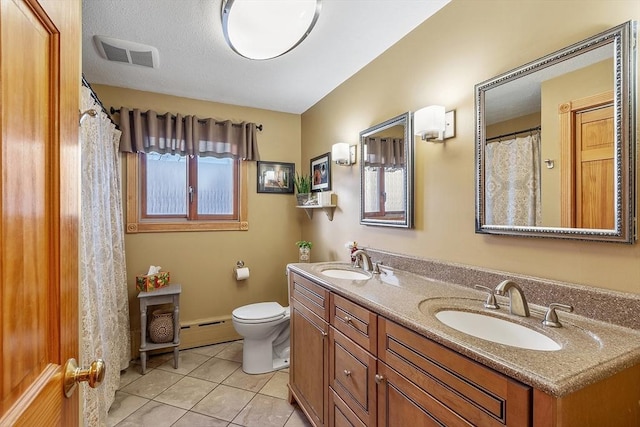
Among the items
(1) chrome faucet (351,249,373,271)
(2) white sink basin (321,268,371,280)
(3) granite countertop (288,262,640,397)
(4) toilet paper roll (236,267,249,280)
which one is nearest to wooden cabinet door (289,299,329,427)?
(2) white sink basin (321,268,371,280)

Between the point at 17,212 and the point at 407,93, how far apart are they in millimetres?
1922

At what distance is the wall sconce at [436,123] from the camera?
162cm

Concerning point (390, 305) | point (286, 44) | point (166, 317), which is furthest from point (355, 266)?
point (166, 317)

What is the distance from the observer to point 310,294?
1836 mm

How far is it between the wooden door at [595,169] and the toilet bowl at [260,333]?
2.08 m

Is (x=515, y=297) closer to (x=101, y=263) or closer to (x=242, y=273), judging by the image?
(x=101, y=263)

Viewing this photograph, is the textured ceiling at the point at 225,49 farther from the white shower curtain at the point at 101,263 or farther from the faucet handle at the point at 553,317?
the faucet handle at the point at 553,317

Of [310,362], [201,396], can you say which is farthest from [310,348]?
[201,396]

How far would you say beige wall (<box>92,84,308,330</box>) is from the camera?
9.18 feet

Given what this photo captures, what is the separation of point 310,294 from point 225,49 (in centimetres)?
173

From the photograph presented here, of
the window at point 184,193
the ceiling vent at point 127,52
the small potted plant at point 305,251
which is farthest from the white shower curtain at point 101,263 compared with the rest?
the small potted plant at point 305,251

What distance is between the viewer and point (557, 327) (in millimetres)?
→ 1022

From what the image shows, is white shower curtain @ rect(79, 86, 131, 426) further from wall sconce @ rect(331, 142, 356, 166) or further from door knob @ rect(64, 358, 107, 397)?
wall sconce @ rect(331, 142, 356, 166)

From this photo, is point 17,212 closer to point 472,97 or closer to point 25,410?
point 25,410
